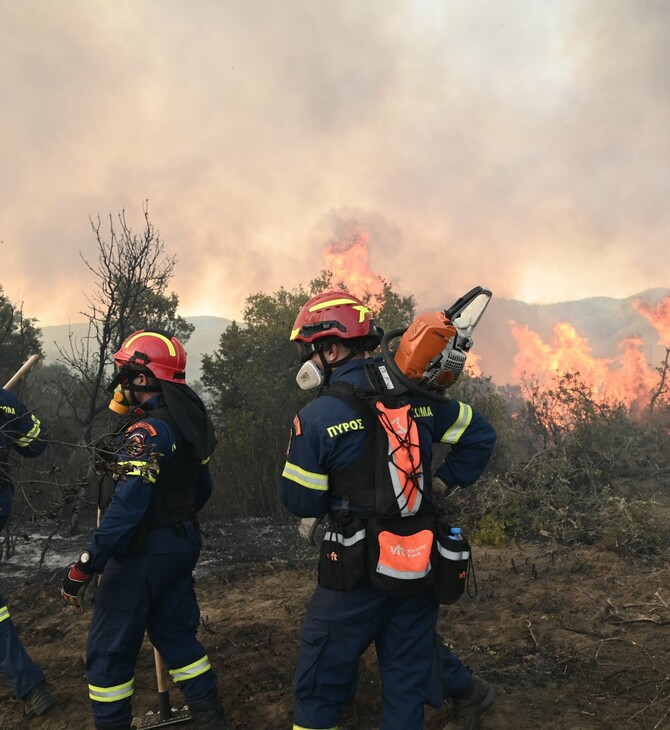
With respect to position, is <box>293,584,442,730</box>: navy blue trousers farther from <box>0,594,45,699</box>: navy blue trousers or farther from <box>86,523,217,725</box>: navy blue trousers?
<box>0,594,45,699</box>: navy blue trousers

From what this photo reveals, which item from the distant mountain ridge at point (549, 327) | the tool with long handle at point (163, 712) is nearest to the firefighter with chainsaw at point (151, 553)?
the tool with long handle at point (163, 712)

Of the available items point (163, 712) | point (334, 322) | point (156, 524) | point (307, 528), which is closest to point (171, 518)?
point (156, 524)

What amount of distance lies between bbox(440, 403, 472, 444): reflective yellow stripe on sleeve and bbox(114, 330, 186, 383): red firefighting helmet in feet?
5.25

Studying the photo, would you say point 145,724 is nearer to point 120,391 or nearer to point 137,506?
point 137,506

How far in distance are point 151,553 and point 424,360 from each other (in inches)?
69.3

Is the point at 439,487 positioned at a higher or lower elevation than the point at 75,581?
higher

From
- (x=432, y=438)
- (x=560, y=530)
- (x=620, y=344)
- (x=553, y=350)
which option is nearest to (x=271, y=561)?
(x=560, y=530)

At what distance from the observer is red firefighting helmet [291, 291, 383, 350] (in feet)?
9.02

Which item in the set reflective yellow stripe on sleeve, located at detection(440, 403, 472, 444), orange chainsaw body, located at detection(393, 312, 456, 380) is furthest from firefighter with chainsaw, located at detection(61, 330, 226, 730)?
reflective yellow stripe on sleeve, located at detection(440, 403, 472, 444)

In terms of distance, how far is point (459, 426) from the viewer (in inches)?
114

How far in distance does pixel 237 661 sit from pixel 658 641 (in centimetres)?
297

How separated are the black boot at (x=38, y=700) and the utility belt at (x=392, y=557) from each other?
7.13ft

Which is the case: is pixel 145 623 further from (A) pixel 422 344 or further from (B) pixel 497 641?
(B) pixel 497 641

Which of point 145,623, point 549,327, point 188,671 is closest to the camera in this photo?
point 145,623
